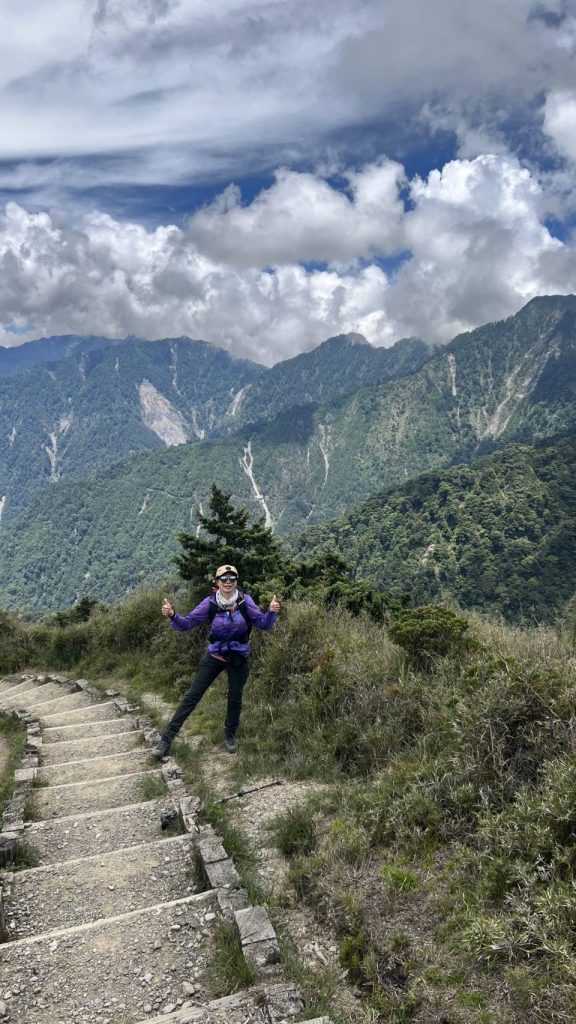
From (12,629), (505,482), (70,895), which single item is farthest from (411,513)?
(70,895)

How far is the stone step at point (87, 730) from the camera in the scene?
906cm

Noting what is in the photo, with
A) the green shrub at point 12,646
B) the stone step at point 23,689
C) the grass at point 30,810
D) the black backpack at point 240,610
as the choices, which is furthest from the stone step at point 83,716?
the green shrub at point 12,646

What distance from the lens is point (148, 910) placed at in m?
4.14

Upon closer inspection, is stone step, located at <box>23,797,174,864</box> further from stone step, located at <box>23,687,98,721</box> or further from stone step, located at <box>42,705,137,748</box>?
stone step, located at <box>23,687,98,721</box>

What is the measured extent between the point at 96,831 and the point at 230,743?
2054 mm

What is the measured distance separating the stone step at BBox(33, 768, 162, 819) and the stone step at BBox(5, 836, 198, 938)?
1233 millimetres

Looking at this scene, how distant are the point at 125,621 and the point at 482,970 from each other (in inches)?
488

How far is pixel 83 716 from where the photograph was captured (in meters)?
10.4

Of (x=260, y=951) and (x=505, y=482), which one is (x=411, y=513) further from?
(x=260, y=951)

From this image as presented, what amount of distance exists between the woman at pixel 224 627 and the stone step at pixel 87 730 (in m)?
2.37

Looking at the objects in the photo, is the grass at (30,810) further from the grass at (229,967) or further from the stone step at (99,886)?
the grass at (229,967)

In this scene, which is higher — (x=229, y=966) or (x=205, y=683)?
(x=205, y=683)

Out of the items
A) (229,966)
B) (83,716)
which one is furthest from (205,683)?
(83,716)

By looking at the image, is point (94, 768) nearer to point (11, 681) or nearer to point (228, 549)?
point (11, 681)
